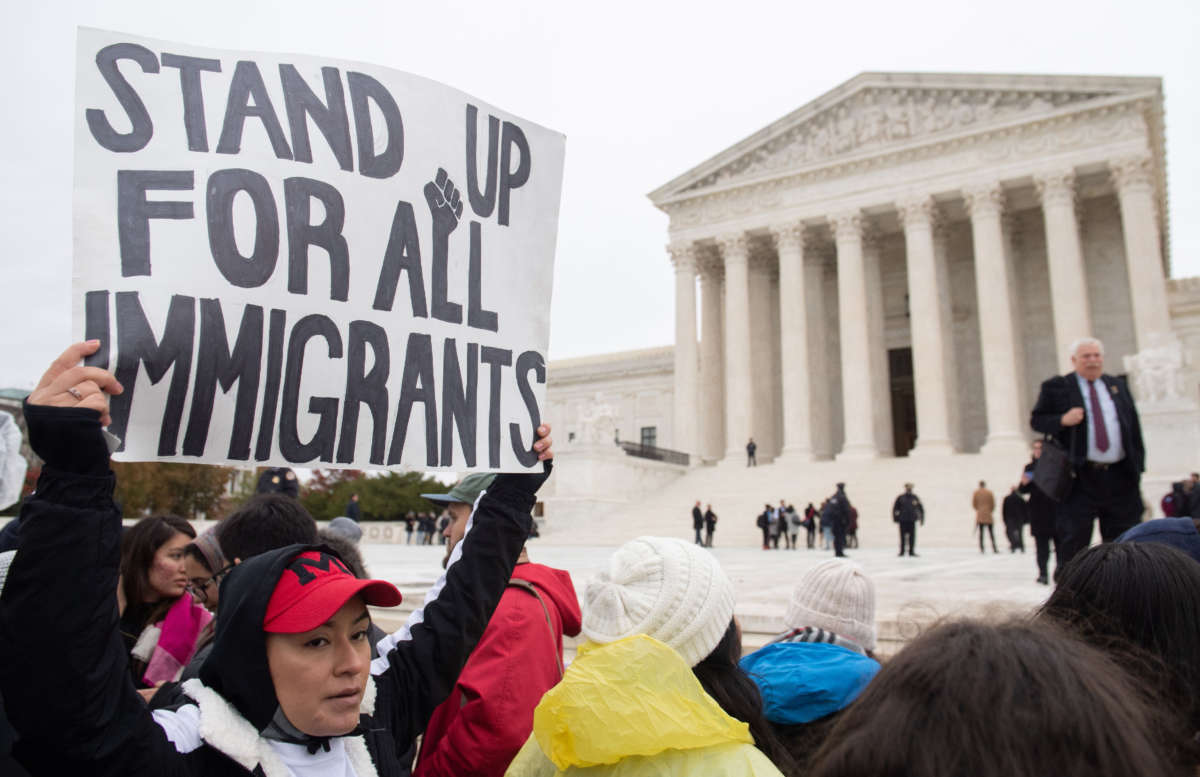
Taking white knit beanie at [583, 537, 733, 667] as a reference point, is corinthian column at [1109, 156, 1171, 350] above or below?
above

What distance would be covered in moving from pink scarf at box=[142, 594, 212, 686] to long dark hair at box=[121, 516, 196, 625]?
0.40 ft

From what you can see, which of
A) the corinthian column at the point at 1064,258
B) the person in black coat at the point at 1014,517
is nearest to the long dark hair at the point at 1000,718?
the person in black coat at the point at 1014,517

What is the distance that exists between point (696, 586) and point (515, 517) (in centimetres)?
67

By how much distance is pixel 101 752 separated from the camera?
1.67 meters

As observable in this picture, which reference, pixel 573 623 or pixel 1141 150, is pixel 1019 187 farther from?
pixel 573 623

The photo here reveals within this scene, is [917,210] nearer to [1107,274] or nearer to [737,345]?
[1107,274]

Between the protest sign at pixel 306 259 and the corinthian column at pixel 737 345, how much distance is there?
34056 mm

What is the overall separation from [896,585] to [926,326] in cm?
2564

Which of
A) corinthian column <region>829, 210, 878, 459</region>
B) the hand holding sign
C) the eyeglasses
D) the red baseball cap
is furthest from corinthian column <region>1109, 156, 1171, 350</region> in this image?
the hand holding sign

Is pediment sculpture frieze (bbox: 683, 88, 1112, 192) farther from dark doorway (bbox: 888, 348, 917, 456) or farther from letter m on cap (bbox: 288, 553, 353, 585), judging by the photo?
letter m on cap (bbox: 288, 553, 353, 585)

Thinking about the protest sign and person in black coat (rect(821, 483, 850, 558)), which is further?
person in black coat (rect(821, 483, 850, 558))

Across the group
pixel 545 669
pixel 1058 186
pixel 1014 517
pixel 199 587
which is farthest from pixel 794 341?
pixel 545 669

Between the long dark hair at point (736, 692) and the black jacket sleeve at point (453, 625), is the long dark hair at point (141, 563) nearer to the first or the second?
the black jacket sleeve at point (453, 625)

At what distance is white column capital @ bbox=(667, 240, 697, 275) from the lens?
131 feet
